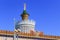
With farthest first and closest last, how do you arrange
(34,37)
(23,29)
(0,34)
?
1. (23,29)
2. (34,37)
3. (0,34)

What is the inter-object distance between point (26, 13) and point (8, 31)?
52.7 feet

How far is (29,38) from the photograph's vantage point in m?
36.8

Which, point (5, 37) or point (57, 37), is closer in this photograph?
point (5, 37)

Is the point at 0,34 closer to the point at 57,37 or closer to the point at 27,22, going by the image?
the point at 57,37

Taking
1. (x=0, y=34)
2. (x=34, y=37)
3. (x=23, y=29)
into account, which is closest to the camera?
(x=0, y=34)

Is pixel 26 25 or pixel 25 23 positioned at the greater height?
pixel 25 23

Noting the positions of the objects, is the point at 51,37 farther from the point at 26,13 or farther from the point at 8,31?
the point at 26,13

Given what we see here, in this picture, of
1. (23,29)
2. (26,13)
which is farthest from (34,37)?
(26,13)

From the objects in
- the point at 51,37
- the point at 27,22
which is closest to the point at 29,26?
the point at 27,22

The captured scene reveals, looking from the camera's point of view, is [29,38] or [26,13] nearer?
[29,38]

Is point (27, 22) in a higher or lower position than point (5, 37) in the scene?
higher

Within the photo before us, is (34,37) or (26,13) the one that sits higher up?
(26,13)

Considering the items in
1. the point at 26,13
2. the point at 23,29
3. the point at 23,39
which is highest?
the point at 26,13

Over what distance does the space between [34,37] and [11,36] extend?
3.87m
